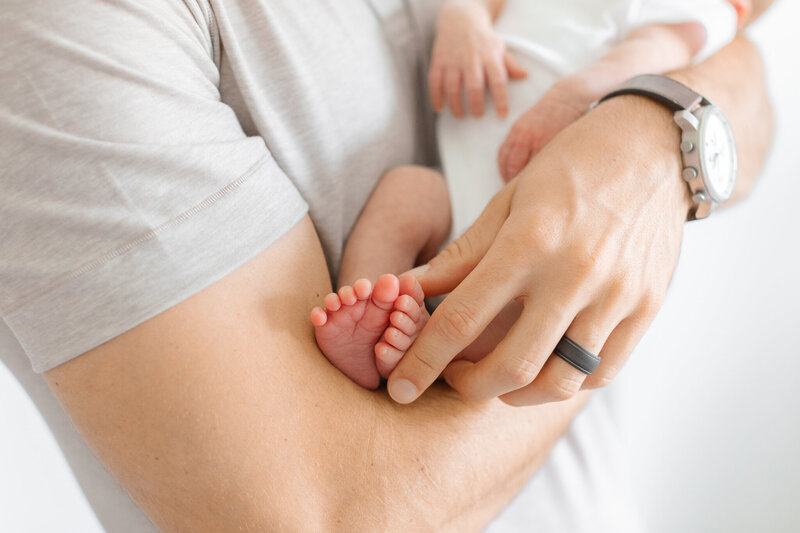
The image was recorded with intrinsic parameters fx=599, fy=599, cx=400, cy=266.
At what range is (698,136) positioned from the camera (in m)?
0.86

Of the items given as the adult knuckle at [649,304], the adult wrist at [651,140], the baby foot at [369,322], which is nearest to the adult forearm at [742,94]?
the adult wrist at [651,140]

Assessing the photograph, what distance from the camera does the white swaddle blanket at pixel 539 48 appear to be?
109 cm

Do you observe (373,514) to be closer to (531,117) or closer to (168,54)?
(168,54)

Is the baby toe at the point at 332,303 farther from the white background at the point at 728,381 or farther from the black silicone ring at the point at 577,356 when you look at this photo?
the white background at the point at 728,381

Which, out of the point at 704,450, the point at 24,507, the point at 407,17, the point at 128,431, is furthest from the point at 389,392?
→ the point at 704,450

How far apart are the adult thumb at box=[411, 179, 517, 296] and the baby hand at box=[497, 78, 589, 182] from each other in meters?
0.24

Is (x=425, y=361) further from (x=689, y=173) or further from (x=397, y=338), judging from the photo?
(x=689, y=173)

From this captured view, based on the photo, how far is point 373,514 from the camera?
2.29 feet

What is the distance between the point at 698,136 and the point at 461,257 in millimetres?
397

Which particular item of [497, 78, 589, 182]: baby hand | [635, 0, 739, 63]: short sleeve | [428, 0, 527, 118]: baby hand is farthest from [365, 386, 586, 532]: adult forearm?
[635, 0, 739, 63]: short sleeve

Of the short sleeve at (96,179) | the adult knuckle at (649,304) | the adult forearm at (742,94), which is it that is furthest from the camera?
the adult forearm at (742,94)

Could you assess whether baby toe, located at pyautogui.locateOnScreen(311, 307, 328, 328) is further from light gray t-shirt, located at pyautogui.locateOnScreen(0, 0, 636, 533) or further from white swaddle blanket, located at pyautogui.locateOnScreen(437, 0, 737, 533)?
white swaddle blanket, located at pyautogui.locateOnScreen(437, 0, 737, 533)

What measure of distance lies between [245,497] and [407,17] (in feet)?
2.90

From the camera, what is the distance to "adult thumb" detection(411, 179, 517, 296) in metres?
0.78
